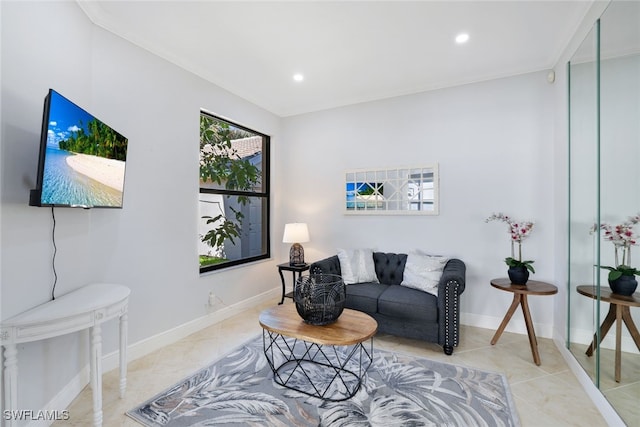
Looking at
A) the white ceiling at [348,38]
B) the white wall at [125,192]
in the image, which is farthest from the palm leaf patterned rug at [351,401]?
the white ceiling at [348,38]

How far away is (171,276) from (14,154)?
5.40 ft

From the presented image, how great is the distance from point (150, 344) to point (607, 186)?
3.73 m

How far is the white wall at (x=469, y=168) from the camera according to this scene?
3119mm

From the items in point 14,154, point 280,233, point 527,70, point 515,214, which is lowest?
point 280,233

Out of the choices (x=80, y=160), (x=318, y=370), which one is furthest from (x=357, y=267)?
(x=80, y=160)

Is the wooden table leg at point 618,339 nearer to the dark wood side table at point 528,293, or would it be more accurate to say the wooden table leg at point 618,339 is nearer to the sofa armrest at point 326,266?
the dark wood side table at point 528,293

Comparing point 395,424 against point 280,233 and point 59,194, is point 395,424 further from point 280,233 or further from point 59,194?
point 280,233

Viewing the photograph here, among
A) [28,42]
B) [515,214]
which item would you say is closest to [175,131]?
[28,42]

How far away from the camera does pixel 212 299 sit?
338 cm

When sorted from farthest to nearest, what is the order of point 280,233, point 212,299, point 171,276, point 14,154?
1. point 280,233
2. point 212,299
3. point 171,276
4. point 14,154

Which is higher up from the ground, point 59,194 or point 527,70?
point 527,70

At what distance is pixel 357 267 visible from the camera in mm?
3432

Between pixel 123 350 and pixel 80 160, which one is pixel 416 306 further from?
pixel 80 160

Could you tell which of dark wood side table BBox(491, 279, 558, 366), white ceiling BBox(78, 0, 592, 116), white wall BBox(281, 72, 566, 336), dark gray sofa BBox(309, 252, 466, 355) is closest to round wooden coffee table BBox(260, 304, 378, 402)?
dark gray sofa BBox(309, 252, 466, 355)
